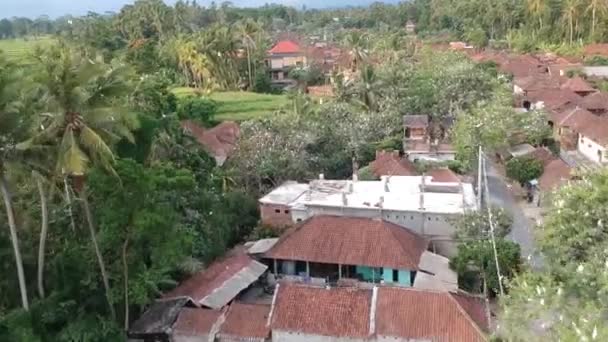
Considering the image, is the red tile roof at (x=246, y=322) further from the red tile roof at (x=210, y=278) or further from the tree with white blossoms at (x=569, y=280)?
the tree with white blossoms at (x=569, y=280)

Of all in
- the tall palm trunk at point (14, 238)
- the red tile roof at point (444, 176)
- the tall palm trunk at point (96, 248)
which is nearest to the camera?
the tall palm trunk at point (14, 238)

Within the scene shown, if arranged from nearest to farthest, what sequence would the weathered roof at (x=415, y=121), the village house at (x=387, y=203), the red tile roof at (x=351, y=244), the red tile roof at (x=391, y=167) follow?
the red tile roof at (x=351, y=244) < the village house at (x=387, y=203) < the red tile roof at (x=391, y=167) < the weathered roof at (x=415, y=121)

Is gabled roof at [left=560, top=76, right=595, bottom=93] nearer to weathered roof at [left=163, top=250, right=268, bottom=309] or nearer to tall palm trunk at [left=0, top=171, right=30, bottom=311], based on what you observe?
weathered roof at [left=163, top=250, right=268, bottom=309]

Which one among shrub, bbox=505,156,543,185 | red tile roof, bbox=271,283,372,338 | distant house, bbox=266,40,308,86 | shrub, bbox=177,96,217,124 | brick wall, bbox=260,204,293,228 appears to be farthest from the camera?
distant house, bbox=266,40,308,86

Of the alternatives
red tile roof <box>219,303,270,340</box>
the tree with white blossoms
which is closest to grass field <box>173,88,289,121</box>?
red tile roof <box>219,303,270,340</box>

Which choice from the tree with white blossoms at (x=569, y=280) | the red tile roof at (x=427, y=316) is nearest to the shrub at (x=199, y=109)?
the red tile roof at (x=427, y=316)

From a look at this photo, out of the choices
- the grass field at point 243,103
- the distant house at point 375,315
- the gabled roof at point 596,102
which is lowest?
the grass field at point 243,103
